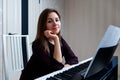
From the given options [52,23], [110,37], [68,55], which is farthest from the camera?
[68,55]

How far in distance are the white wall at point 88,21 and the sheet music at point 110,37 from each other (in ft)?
7.80

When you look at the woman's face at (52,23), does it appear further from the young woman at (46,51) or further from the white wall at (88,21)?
the white wall at (88,21)

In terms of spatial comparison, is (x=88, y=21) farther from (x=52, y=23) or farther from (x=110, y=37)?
(x=110, y=37)

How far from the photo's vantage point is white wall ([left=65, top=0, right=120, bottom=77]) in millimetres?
3242

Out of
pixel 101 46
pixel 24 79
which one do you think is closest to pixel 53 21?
pixel 24 79

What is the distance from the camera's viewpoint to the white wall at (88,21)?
10.6 feet

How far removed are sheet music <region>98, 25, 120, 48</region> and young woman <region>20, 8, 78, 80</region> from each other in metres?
0.41

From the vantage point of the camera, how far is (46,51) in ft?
4.27

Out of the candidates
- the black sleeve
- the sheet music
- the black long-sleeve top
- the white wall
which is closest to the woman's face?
the black long-sleeve top

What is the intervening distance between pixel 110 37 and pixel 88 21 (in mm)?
2554

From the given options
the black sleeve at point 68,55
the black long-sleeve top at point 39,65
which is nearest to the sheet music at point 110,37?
the black long-sleeve top at point 39,65

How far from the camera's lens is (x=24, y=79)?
1218 millimetres

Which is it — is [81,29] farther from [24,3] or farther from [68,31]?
[24,3]

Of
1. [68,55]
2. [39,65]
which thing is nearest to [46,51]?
[39,65]
